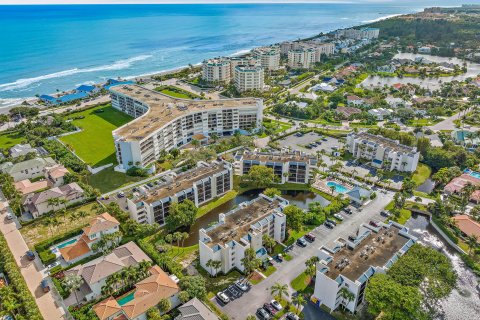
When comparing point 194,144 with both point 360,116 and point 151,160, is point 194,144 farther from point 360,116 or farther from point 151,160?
point 360,116

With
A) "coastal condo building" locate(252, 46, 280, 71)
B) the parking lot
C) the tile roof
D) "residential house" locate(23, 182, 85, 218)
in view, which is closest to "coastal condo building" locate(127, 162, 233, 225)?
the tile roof

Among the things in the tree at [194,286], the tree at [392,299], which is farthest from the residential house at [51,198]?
the tree at [392,299]

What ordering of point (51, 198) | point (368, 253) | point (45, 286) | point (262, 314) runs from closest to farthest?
point (262, 314)
point (45, 286)
point (368, 253)
point (51, 198)

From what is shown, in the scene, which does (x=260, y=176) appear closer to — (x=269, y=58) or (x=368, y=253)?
(x=368, y=253)

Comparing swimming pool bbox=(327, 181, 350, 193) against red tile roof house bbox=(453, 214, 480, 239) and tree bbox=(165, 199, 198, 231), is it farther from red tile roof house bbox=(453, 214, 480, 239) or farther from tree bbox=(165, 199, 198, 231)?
tree bbox=(165, 199, 198, 231)

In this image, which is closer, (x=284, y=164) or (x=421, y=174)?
(x=284, y=164)

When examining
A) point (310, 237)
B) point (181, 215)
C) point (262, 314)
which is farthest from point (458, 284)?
point (181, 215)
